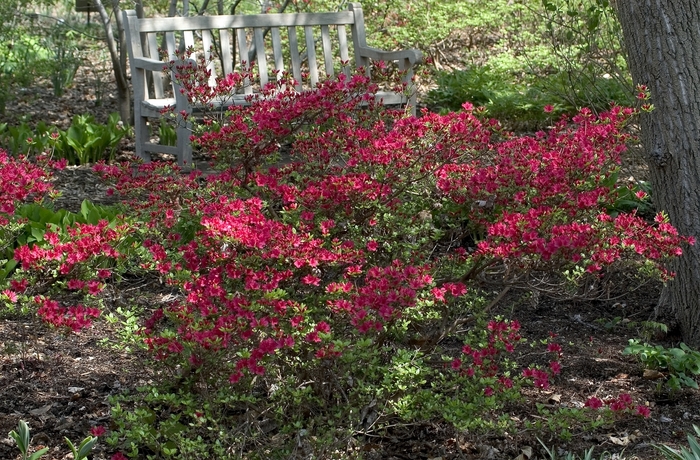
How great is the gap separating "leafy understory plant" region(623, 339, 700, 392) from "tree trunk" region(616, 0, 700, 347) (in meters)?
0.30

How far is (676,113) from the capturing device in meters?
3.46

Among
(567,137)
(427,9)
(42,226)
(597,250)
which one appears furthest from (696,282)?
(427,9)

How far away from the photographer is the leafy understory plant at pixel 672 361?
319 centimetres

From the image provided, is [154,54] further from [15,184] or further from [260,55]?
[15,184]

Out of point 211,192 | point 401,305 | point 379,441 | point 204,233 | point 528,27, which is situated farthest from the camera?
point 528,27

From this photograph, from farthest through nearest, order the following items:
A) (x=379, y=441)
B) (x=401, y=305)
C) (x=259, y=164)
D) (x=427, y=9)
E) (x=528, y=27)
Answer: (x=528, y=27), (x=427, y=9), (x=259, y=164), (x=379, y=441), (x=401, y=305)

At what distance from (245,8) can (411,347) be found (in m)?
8.24

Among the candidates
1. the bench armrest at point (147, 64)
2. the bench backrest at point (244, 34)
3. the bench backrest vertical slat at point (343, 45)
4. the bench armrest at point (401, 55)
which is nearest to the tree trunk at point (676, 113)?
the bench backrest at point (244, 34)

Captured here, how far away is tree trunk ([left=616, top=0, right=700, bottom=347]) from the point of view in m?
3.44

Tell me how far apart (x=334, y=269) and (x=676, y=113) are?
1.61 metres

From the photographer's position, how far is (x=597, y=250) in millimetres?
2539

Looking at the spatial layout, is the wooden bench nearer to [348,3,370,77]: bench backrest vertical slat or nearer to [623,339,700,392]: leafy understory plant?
[348,3,370,77]: bench backrest vertical slat

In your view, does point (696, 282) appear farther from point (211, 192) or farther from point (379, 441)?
point (211, 192)

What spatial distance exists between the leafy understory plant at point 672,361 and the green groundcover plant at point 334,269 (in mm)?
380
